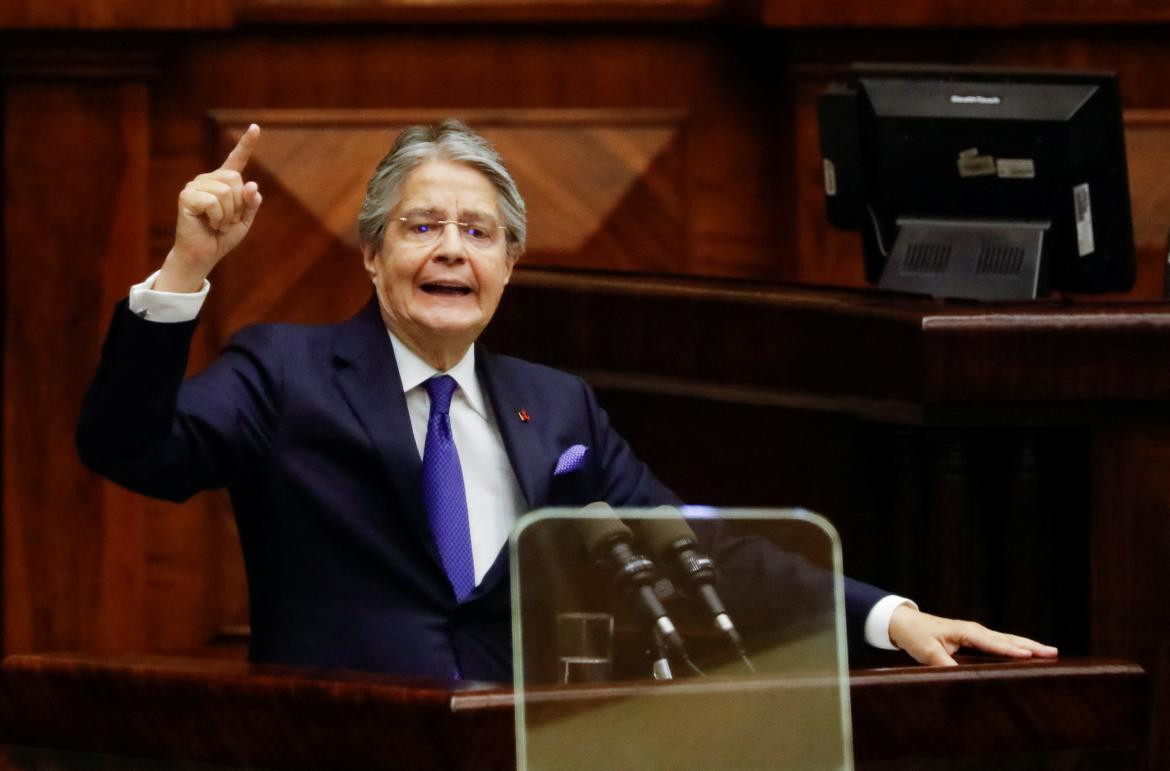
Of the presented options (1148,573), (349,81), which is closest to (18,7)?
(349,81)

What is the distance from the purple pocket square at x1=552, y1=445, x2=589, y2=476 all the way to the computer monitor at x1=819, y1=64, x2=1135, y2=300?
87 centimetres

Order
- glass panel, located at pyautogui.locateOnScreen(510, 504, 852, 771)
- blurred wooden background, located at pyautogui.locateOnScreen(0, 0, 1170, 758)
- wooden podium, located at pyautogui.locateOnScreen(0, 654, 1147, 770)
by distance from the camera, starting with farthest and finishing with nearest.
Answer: blurred wooden background, located at pyautogui.locateOnScreen(0, 0, 1170, 758) < wooden podium, located at pyautogui.locateOnScreen(0, 654, 1147, 770) < glass panel, located at pyautogui.locateOnScreen(510, 504, 852, 771)

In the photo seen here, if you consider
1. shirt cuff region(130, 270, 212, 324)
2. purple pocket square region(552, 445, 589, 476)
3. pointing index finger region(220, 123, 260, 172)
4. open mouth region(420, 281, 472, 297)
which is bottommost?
purple pocket square region(552, 445, 589, 476)

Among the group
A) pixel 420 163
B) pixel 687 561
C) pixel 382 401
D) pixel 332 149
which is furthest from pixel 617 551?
pixel 332 149

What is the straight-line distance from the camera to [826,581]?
42.4 inches

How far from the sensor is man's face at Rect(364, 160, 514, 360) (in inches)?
70.9

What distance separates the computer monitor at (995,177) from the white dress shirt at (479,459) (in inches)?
35.9

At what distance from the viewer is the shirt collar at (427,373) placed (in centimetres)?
181

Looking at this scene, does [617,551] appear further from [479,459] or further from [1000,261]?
[1000,261]

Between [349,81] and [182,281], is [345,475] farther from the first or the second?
[349,81]

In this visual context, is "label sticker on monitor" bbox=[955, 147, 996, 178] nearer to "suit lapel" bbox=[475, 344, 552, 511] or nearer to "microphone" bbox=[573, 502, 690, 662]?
"suit lapel" bbox=[475, 344, 552, 511]

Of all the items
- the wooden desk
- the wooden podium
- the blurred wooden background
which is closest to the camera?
the wooden podium

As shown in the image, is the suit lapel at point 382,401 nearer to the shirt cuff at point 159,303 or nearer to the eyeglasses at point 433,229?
the eyeglasses at point 433,229

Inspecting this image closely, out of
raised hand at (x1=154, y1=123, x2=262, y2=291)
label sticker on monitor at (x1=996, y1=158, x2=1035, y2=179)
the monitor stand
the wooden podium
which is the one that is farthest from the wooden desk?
raised hand at (x1=154, y1=123, x2=262, y2=291)
